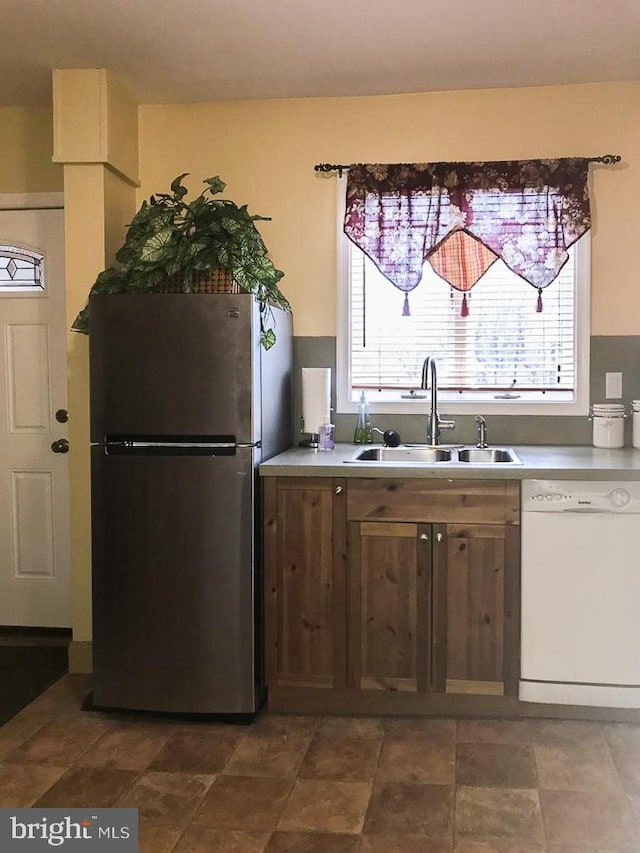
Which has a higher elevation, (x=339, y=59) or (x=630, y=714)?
(x=339, y=59)

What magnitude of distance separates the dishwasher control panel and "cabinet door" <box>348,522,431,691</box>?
1.36 ft

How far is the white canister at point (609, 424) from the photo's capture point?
359 cm

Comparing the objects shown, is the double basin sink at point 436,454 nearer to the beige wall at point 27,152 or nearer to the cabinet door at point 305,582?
the cabinet door at point 305,582

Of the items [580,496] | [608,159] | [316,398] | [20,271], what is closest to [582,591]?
[580,496]

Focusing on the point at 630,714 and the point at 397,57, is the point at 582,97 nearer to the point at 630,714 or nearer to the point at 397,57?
the point at 397,57

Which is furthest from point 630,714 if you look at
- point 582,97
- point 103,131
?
point 103,131

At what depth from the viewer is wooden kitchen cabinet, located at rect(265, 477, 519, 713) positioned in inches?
122

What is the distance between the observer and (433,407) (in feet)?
12.2

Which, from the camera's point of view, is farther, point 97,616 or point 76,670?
point 76,670

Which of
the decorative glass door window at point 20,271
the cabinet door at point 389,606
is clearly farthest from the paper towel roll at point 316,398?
the decorative glass door window at point 20,271

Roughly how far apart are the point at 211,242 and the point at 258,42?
30.3 inches

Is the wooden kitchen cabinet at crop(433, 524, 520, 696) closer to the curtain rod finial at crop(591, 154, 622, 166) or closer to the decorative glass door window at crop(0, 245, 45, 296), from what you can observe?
the curtain rod finial at crop(591, 154, 622, 166)

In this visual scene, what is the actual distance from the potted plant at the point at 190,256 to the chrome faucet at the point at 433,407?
69 centimetres

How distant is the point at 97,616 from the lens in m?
3.19
